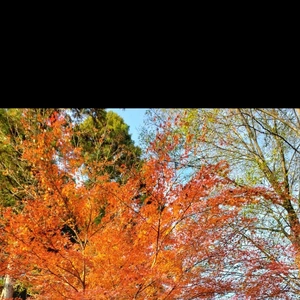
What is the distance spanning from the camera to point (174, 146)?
9.13 metres

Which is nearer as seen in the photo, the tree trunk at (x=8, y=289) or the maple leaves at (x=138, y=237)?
the maple leaves at (x=138, y=237)

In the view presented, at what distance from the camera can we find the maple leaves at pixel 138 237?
6930 mm

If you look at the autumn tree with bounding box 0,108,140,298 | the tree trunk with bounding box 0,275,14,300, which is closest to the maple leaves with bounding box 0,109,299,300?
the autumn tree with bounding box 0,108,140,298

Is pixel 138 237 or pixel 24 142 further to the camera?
pixel 24 142

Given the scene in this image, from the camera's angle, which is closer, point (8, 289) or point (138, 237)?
point (138, 237)

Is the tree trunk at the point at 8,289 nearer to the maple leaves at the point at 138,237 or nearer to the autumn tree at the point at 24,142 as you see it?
the autumn tree at the point at 24,142

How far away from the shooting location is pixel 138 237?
24.2 feet

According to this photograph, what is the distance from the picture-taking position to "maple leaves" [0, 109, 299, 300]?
693 centimetres

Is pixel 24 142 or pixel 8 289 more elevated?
pixel 24 142

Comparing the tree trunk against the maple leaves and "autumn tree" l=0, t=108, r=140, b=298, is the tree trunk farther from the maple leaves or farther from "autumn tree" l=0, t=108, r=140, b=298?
the maple leaves

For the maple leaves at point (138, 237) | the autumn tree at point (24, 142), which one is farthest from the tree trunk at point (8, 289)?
the maple leaves at point (138, 237)

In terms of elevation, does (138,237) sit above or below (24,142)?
below
